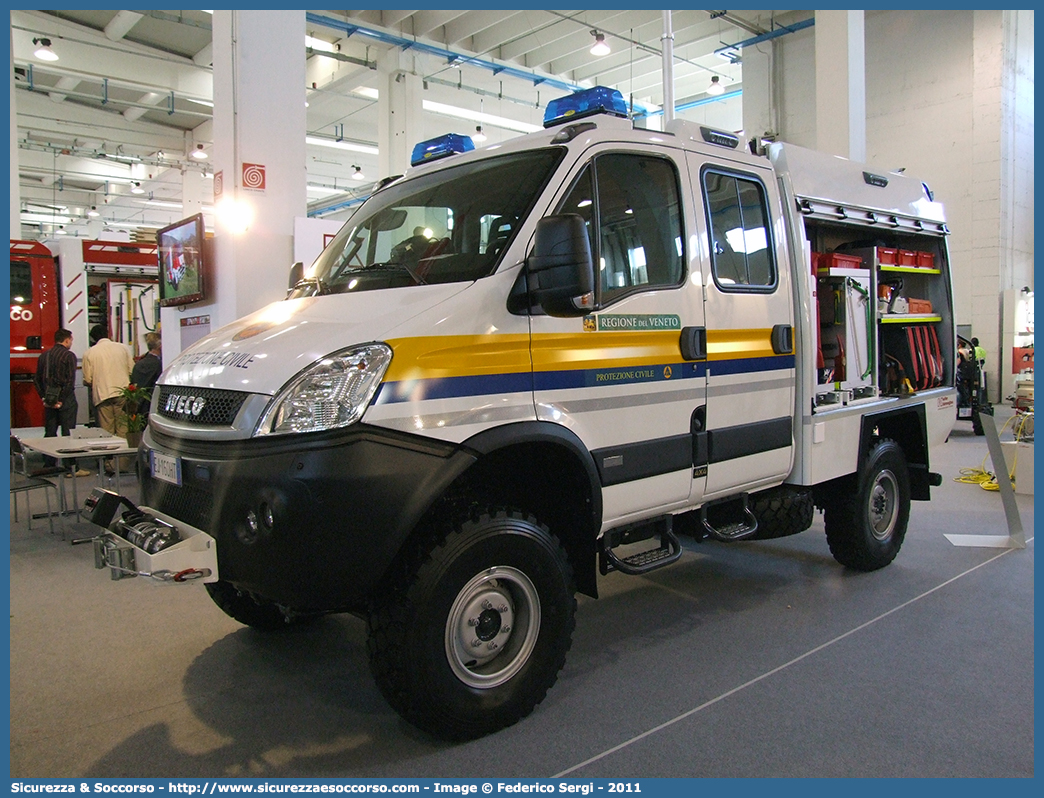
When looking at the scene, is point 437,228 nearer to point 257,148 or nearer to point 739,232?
point 739,232

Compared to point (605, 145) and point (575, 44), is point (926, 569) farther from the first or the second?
point (575, 44)

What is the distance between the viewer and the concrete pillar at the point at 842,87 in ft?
32.4

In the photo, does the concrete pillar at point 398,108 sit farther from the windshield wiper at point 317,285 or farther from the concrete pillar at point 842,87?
the windshield wiper at point 317,285

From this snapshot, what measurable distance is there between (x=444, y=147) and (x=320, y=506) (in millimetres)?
2148

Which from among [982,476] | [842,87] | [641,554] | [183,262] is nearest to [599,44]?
[842,87]

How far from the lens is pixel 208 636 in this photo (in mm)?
3771

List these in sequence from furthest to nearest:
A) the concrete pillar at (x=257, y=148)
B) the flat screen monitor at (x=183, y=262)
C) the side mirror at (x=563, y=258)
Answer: the flat screen monitor at (x=183, y=262)
the concrete pillar at (x=257, y=148)
the side mirror at (x=563, y=258)

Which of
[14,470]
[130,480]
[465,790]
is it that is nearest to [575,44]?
[130,480]

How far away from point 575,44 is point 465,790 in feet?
46.9

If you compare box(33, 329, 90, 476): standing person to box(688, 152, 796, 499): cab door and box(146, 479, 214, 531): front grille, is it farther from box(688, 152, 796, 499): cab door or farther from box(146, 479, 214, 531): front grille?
box(688, 152, 796, 499): cab door

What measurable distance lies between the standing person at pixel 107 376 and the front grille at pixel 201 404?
267 inches

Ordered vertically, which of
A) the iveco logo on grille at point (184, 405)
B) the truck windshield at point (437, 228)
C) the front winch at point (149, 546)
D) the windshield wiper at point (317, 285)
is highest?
the truck windshield at point (437, 228)

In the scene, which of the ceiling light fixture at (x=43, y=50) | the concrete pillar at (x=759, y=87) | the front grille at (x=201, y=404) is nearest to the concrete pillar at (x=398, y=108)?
the ceiling light fixture at (x=43, y=50)

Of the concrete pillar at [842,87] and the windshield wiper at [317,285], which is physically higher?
the concrete pillar at [842,87]
